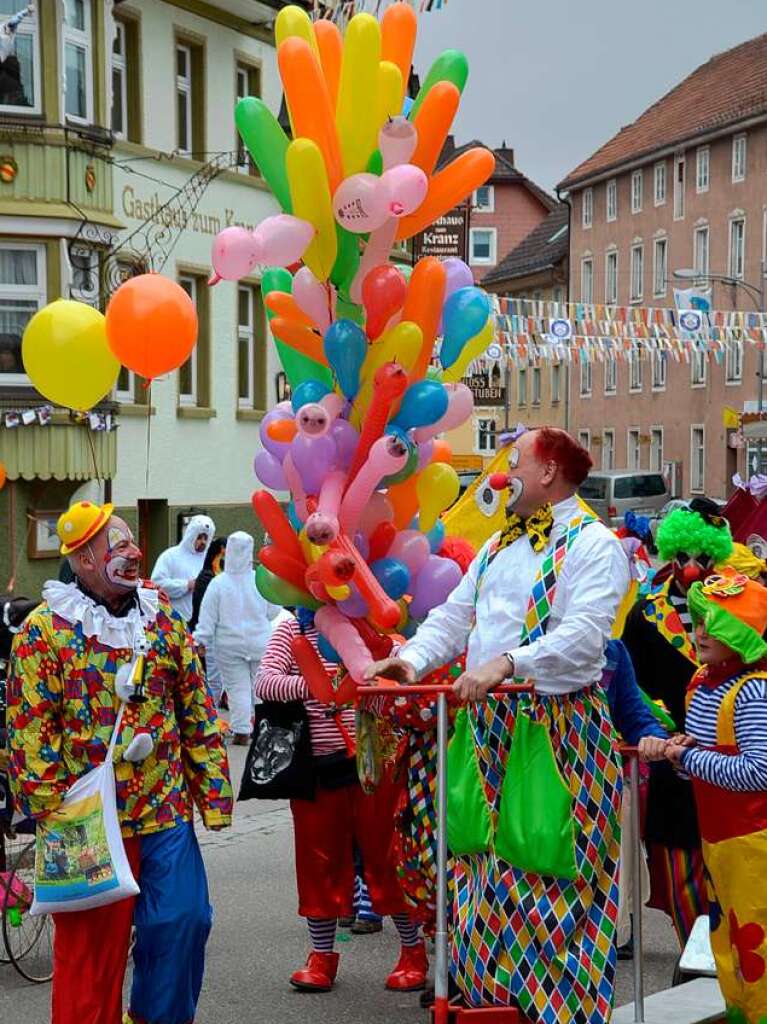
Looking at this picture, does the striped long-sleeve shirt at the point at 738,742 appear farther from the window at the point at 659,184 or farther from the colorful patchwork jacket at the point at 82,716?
the window at the point at 659,184

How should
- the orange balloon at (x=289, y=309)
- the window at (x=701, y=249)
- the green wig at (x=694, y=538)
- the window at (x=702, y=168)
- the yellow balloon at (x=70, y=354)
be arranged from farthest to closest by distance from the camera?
the window at (x=702, y=168) < the window at (x=701, y=249) < the yellow balloon at (x=70, y=354) < the orange balloon at (x=289, y=309) < the green wig at (x=694, y=538)

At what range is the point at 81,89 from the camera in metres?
22.7

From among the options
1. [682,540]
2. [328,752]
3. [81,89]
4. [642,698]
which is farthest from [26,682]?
[81,89]

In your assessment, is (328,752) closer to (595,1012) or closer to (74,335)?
(595,1012)

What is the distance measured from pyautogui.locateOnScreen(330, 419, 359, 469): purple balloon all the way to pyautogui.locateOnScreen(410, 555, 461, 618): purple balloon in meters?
0.54

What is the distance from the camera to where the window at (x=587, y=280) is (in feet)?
219

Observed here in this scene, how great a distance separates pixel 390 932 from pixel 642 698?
2.46 metres

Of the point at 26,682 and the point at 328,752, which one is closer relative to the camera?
the point at 26,682

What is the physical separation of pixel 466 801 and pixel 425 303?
2.64 metres

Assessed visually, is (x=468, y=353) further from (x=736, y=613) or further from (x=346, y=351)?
(x=736, y=613)

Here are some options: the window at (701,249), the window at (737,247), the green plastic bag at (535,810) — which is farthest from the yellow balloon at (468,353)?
the window at (701,249)

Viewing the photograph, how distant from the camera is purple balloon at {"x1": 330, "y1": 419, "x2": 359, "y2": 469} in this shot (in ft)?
22.1

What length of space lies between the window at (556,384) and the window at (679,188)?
10723mm

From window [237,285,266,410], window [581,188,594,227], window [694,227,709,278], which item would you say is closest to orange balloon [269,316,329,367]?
window [237,285,266,410]
